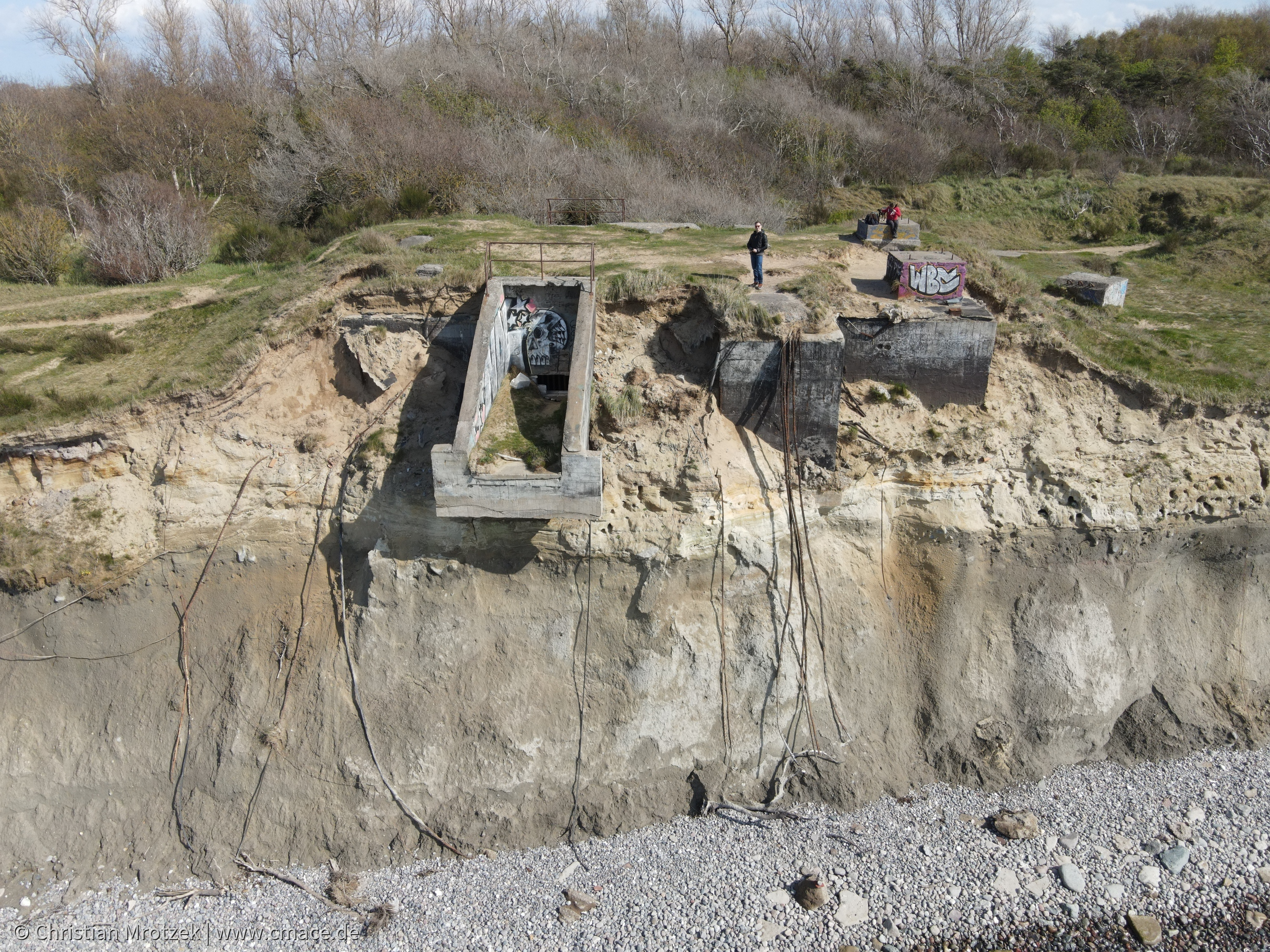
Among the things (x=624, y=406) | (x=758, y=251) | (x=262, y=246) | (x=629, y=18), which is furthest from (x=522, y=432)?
(x=629, y=18)

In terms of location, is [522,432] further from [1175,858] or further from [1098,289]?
[1098,289]

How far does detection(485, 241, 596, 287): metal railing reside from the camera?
13648 mm

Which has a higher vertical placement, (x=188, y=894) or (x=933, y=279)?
(x=933, y=279)

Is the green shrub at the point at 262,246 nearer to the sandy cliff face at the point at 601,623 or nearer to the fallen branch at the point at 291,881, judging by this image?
the sandy cliff face at the point at 601,623

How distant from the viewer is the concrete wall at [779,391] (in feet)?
39.4

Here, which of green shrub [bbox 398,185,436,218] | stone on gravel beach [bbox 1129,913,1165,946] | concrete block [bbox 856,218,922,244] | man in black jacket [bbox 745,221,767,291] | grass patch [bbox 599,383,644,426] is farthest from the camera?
green shrub [bbox 398,185,436,218]

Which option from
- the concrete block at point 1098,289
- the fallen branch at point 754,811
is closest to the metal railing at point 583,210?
the concrete block at point 1098,289

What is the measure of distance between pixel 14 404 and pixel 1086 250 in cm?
2605

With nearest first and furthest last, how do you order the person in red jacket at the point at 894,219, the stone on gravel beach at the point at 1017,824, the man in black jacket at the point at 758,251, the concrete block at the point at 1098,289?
the stone on gravel beach at the point at 1017,824
the man in black jacket at the point at 758,251
the concrete block at the point at 1098,289
the person in red jacket at the point at 894,219

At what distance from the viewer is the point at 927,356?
12.5m

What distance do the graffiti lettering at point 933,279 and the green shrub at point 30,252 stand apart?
21.6m

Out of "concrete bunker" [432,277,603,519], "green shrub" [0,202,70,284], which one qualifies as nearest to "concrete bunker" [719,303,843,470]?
"concrete bunker" [432,277,603,519]

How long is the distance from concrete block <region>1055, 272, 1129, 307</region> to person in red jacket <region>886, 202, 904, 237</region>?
140 inches

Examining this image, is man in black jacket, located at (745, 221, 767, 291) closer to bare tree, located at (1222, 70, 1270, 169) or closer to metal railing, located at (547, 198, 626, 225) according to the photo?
metal railing, located at (547, 198, 626, 225)
